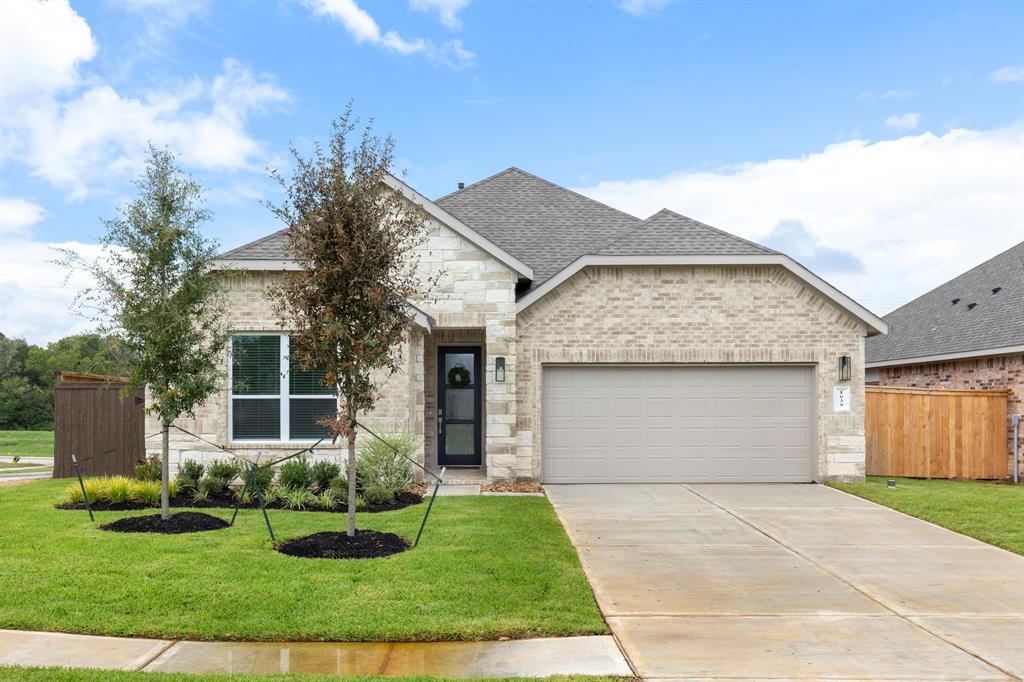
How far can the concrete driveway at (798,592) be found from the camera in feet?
17.9

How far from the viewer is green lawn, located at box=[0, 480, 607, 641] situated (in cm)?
591

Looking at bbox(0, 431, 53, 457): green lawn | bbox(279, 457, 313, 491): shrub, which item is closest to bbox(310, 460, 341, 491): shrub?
bbox(279, 457, 313, 491): shrub

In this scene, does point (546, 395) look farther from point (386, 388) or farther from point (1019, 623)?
point (1019, 623)

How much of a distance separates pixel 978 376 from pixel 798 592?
1400 centimetres

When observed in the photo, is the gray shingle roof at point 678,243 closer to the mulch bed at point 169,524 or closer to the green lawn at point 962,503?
the green lawn at point 962,503

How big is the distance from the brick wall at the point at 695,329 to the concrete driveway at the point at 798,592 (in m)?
2.82

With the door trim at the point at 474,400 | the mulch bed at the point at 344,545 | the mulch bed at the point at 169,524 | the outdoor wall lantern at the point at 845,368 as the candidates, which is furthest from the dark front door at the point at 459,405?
the outdoor wall lantern at the point at 845,368

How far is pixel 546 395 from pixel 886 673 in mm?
9707

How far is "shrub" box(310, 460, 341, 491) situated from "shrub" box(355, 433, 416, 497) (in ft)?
1.32

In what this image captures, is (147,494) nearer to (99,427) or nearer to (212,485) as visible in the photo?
(212,485)

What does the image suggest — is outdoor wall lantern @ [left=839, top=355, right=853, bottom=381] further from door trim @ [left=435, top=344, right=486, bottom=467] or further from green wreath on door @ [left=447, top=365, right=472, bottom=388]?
green wreath on door @ [left=447, top=365, right=472, bottom=388]

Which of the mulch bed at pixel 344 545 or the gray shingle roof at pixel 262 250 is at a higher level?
the gray shingle roof at pixel 262 250

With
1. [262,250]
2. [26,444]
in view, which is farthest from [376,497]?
[26,444]

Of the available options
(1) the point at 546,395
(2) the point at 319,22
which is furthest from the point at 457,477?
(2) the point at 319,22
